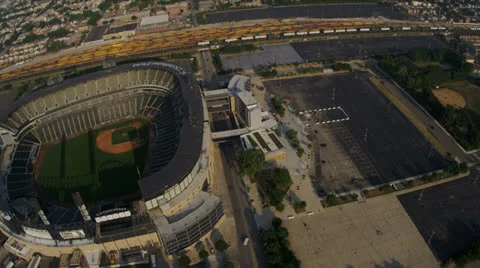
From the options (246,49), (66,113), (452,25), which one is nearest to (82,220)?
(66,113)

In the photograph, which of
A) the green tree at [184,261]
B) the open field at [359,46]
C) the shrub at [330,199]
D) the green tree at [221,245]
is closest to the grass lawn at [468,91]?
the open field at [359,46]

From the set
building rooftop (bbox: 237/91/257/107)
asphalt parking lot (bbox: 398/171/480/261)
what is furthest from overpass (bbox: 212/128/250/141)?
asphalt parking lot (bbox: 398/171/480/261)

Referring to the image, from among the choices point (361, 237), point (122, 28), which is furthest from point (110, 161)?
point (122, 28)

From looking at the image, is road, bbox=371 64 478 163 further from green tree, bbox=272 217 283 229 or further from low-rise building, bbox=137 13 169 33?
low-rise building, bbox=137 13 169 33

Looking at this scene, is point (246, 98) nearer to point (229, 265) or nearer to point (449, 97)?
point (229, 265)

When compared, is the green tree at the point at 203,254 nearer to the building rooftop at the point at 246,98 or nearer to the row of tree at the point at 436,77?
the building rooftop at the point at 246,98
